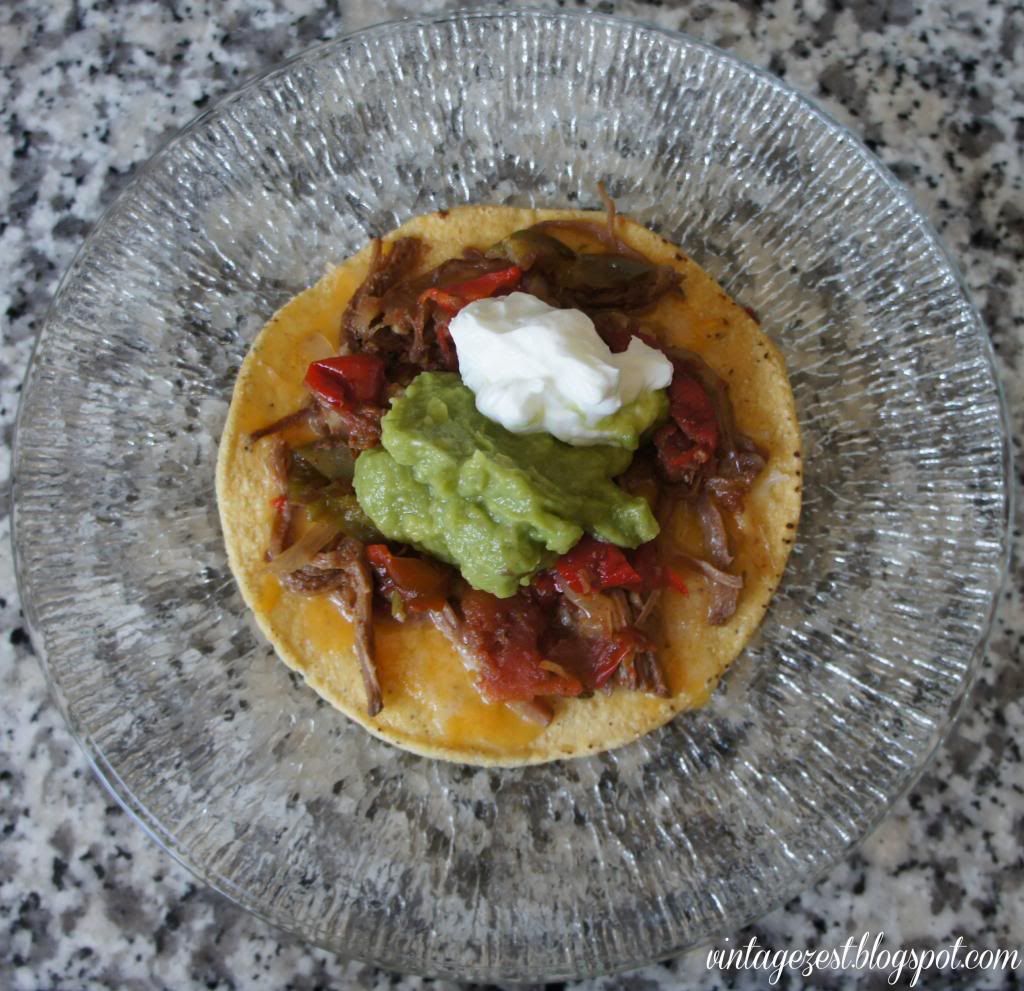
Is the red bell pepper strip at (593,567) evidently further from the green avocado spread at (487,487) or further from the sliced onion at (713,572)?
the sliced onion at (713,572)

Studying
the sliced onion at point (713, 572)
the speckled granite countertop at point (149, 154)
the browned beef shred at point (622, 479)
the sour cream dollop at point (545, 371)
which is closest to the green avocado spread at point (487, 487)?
the sour cream dollop at point (545, 371)

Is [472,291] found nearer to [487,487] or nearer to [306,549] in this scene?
[487,487]

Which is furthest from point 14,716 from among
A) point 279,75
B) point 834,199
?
point 834,199

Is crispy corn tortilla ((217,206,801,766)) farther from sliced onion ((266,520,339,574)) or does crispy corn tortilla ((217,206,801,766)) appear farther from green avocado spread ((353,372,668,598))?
green avocado spread ((353,372,668,598))

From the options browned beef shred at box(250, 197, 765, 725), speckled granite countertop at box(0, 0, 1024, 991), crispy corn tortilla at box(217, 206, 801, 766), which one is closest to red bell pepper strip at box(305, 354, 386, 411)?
browned beef shred at box(250, 197, 765, 725)

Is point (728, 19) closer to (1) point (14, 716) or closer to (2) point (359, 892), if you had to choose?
(2) point (359, 892)
